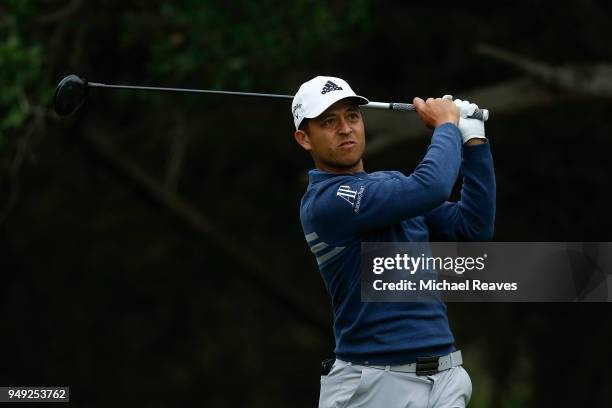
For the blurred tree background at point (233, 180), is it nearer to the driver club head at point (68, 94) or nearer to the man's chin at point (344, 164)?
the driver club head at point (68, 94)

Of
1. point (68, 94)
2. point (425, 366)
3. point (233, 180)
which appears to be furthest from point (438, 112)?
point (233, 180)

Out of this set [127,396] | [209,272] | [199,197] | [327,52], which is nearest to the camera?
[327,52]

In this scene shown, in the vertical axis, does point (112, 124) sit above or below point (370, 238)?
above

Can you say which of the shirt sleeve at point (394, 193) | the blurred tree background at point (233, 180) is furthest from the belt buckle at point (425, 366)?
the blurred tree background at point (233, 180)

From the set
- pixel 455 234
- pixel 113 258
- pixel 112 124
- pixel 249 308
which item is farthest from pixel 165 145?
pixel 455 234

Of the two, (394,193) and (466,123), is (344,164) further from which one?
(466,123)

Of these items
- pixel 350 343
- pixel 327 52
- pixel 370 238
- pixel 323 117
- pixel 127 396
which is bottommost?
pixel 350 343

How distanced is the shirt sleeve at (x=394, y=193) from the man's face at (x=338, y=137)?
0.36 feet

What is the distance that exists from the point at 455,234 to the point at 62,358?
12.6m

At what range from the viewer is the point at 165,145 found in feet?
47.4

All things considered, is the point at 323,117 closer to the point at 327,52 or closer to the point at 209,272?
the point at 327,52

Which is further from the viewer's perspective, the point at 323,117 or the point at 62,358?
the point at 62,358

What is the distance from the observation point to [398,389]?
4.79 meters

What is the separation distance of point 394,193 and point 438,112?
0.43m
